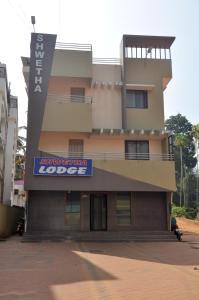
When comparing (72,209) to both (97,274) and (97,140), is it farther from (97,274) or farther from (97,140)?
(97,274)

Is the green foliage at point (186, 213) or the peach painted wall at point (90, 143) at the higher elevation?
the peach painted wall at point (90, 143)

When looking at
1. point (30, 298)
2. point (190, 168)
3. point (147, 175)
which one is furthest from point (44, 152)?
point (190, 168)

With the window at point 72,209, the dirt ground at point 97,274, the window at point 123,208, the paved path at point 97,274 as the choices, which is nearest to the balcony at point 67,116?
the window at point 72,209

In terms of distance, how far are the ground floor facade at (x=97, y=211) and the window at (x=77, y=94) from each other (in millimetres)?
5974

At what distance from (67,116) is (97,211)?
20.0 feet

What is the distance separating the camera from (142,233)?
2088 cm

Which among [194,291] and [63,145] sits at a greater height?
[63,145]

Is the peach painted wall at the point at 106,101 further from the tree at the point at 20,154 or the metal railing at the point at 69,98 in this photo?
the tree at the point at 20,154

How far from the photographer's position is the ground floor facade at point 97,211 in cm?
2105

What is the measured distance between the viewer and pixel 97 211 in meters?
22.0

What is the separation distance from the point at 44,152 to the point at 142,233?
742 centimetres

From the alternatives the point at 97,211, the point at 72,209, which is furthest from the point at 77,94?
the point at 97,211

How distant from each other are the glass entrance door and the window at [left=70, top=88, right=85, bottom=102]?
20.3 ft

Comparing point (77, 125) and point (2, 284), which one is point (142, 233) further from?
point (2, 284)
